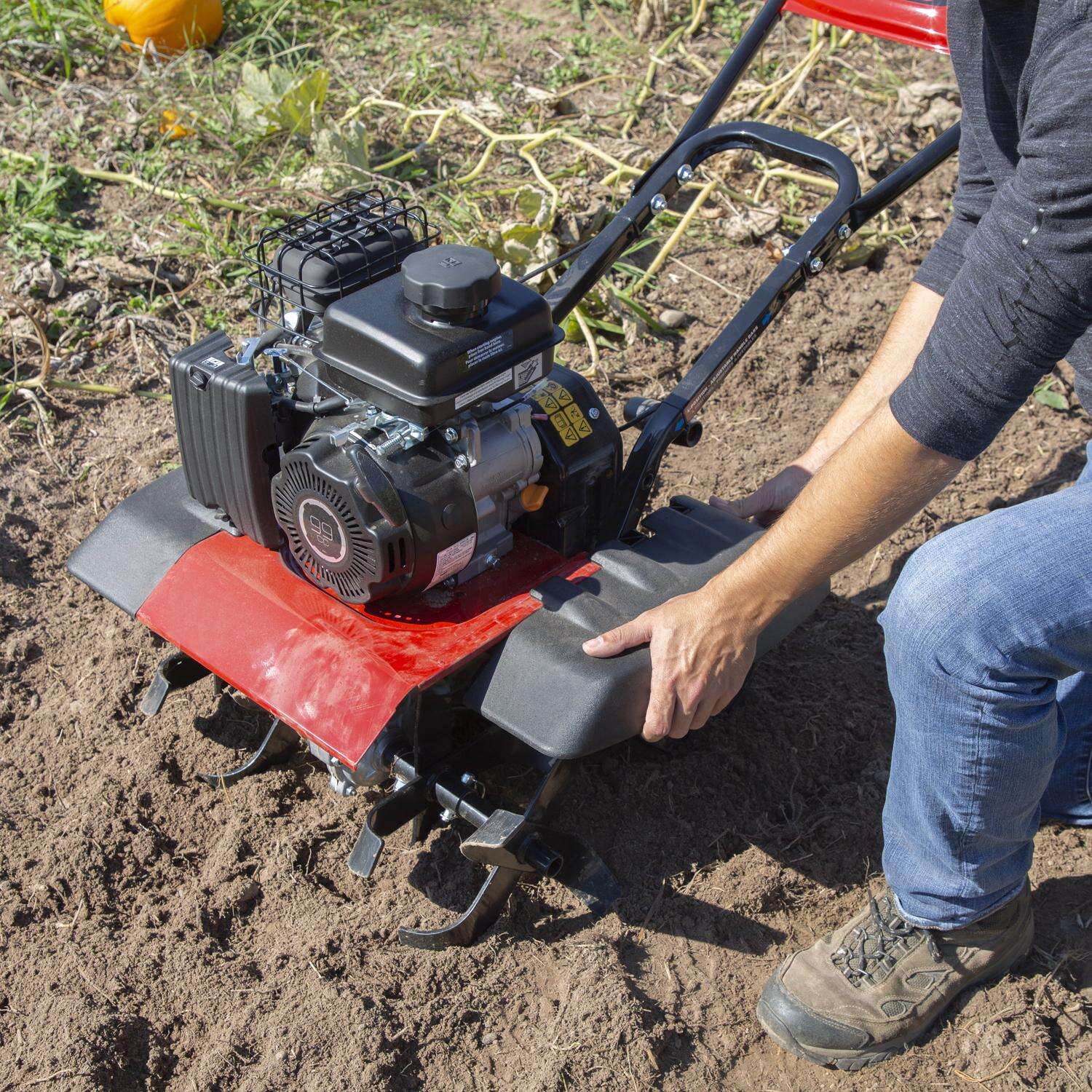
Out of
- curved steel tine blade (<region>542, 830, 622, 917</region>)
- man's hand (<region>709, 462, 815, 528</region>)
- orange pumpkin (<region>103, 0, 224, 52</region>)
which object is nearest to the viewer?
curved steel tine blade (<region>542, 830, 622, 917</region>)

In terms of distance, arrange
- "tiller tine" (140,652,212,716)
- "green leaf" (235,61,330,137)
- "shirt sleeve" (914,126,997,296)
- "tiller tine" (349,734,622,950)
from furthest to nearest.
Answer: "green leaf" (235,61,330,137) → "tiller tine" (140,652,212,716) → "shirt sleeve" (914,126,997,296) → "tiller tine" (349,734,622,950)

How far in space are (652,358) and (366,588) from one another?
5.76ft

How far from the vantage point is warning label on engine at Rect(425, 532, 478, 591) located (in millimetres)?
1992

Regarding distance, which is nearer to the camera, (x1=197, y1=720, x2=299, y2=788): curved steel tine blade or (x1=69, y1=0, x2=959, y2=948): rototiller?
(x1=69, y1=0, x2=959, y2=948): rototiller

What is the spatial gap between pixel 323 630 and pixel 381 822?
0.34m

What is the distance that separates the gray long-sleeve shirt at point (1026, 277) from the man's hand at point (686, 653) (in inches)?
17.0

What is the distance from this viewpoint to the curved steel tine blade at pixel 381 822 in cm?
203

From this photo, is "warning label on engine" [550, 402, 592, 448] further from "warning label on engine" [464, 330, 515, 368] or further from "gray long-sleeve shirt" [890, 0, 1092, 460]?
"gray long-sleeve shirt" [890, 0, 1092, 460]

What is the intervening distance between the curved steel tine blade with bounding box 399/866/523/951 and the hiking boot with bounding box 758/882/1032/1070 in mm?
484

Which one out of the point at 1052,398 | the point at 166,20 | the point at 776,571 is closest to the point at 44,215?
the point at 166,20

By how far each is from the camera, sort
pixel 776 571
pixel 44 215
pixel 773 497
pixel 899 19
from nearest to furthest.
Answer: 1. pixel 776 571
2. pixel 773 497
3. pixel 899 19
4. pixel 44 215

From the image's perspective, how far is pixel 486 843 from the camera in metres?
1.92

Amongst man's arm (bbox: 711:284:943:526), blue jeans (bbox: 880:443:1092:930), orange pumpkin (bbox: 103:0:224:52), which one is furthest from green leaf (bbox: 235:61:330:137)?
blue jeans (bbox: 880:443:1092:930)

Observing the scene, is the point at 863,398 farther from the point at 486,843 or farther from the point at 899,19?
the point at 486,843
